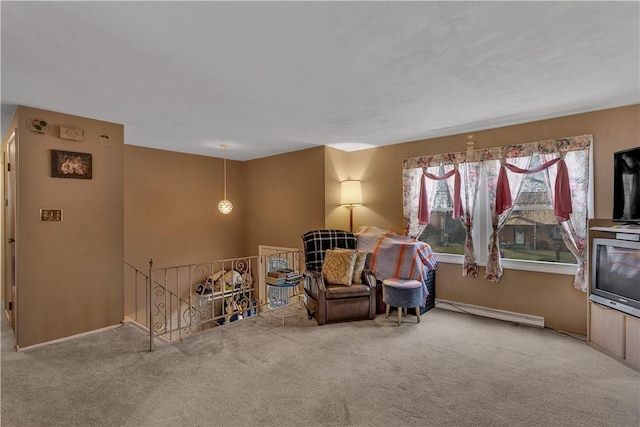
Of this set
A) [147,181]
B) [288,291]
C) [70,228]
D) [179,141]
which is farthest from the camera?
[288,291]

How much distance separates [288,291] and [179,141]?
3263 millimetres

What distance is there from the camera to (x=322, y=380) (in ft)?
8.35

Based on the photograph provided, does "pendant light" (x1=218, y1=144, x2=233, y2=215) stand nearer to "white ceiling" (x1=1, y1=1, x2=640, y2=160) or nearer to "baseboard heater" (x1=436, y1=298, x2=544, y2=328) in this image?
"white ceiling" (x1=1, y1=1, x2=640, y2=160)

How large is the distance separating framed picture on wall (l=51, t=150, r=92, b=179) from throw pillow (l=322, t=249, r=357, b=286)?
307 centimetres

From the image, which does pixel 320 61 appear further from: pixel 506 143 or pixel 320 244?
pixel 506 143

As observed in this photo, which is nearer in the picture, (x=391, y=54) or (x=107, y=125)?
(x=391, y=54)

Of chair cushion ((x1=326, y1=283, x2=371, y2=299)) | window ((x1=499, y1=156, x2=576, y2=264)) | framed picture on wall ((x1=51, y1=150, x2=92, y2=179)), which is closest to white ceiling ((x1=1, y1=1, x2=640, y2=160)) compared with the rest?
framed picture on wall ((x1=51, y1=150, x2=92, y2=179))

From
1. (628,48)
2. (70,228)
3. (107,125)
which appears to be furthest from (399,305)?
(107,125)

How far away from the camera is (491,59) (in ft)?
7.43

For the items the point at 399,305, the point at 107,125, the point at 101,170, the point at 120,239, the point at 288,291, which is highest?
the point at 107,125

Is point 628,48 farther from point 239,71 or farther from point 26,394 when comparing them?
point 26,394

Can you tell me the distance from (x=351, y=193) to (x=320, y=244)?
1156mm

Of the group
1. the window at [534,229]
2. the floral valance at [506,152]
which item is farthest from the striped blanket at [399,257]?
the floral valance at [506,152]

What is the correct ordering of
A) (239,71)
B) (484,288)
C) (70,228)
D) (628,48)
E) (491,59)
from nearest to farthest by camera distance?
(628,48), (491,59), (239,71), (70,228), (484,288)
